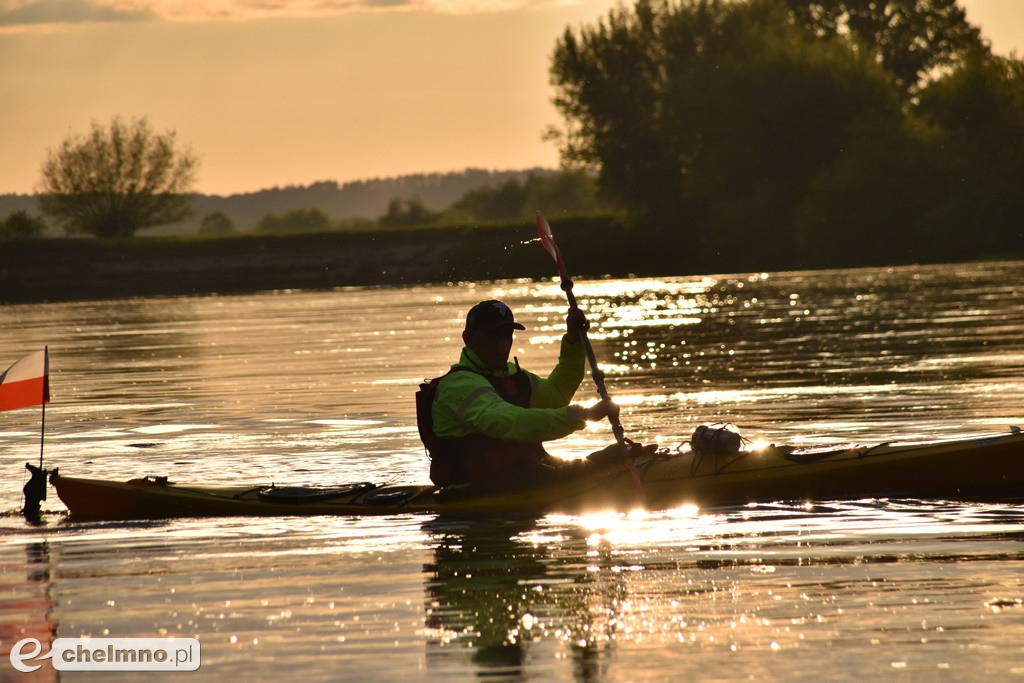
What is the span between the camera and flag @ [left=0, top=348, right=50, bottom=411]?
10117mm

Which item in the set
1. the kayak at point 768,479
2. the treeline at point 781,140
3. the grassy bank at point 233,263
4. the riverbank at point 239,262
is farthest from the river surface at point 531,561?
the grassy bank at point 233,263

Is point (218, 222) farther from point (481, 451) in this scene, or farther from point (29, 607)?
point (29, 607)

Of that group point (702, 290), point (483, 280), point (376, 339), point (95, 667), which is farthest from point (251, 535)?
point (483, 280)

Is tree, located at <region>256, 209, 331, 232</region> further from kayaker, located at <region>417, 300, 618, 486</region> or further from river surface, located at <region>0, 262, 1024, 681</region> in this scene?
kayaker, located at <region>417, 300, 618, 486</region>

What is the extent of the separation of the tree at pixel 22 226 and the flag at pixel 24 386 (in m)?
64.6

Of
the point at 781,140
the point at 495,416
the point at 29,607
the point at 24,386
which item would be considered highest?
the point at 781,140

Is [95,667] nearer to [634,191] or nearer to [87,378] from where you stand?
[87,378]

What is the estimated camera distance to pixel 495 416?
8609mm

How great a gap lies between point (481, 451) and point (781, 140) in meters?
49.8

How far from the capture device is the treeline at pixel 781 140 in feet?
180

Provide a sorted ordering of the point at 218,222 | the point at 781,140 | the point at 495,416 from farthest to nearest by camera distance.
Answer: the point at 218,222 → the point at 781,140 → the point at 495,416

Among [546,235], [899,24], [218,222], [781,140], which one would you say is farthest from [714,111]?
[218,222]

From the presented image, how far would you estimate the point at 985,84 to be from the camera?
5694cm

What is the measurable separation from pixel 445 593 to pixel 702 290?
39014 millimetres
